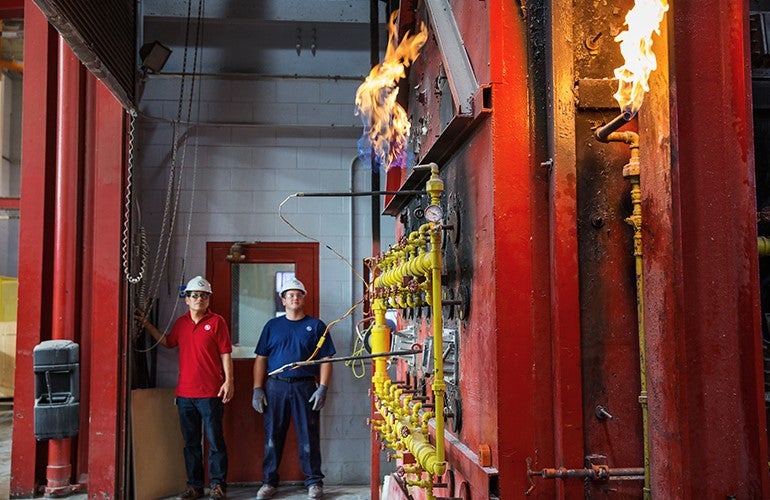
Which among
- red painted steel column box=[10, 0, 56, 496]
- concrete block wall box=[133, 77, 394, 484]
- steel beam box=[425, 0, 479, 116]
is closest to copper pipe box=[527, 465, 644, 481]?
steel beam box=[425, 0, 479, 116]

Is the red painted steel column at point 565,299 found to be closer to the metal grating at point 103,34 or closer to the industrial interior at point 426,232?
the industrial interior at point 426,232

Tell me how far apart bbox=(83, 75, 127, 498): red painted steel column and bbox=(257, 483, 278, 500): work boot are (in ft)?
3.71

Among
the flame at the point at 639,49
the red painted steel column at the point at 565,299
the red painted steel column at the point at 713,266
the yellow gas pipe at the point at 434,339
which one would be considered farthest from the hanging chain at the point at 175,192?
the red painted steel column at the point at 713,266

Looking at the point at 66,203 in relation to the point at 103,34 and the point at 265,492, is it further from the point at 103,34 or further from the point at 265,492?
the point at 265,492

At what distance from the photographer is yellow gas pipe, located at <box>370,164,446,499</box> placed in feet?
8.55

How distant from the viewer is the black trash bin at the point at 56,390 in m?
4.91

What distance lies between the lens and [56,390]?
4984 millimetres

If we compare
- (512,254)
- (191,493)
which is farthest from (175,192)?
(512,254)

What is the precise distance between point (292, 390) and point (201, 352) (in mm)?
866

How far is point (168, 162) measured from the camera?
618 cm

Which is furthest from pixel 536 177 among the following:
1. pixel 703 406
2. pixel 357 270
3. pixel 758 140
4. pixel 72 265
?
pixel 72 265

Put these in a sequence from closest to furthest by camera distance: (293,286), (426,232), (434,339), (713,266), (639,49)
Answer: (713,266), (639,49), (434,339), (426,232), (293,286)

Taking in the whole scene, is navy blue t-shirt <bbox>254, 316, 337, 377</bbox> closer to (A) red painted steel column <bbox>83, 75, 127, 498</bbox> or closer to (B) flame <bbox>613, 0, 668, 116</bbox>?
(A) red painted steel column <bbox>83, 75, 127, 498</bbox>

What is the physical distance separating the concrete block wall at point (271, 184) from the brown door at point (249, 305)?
0.12 meters
